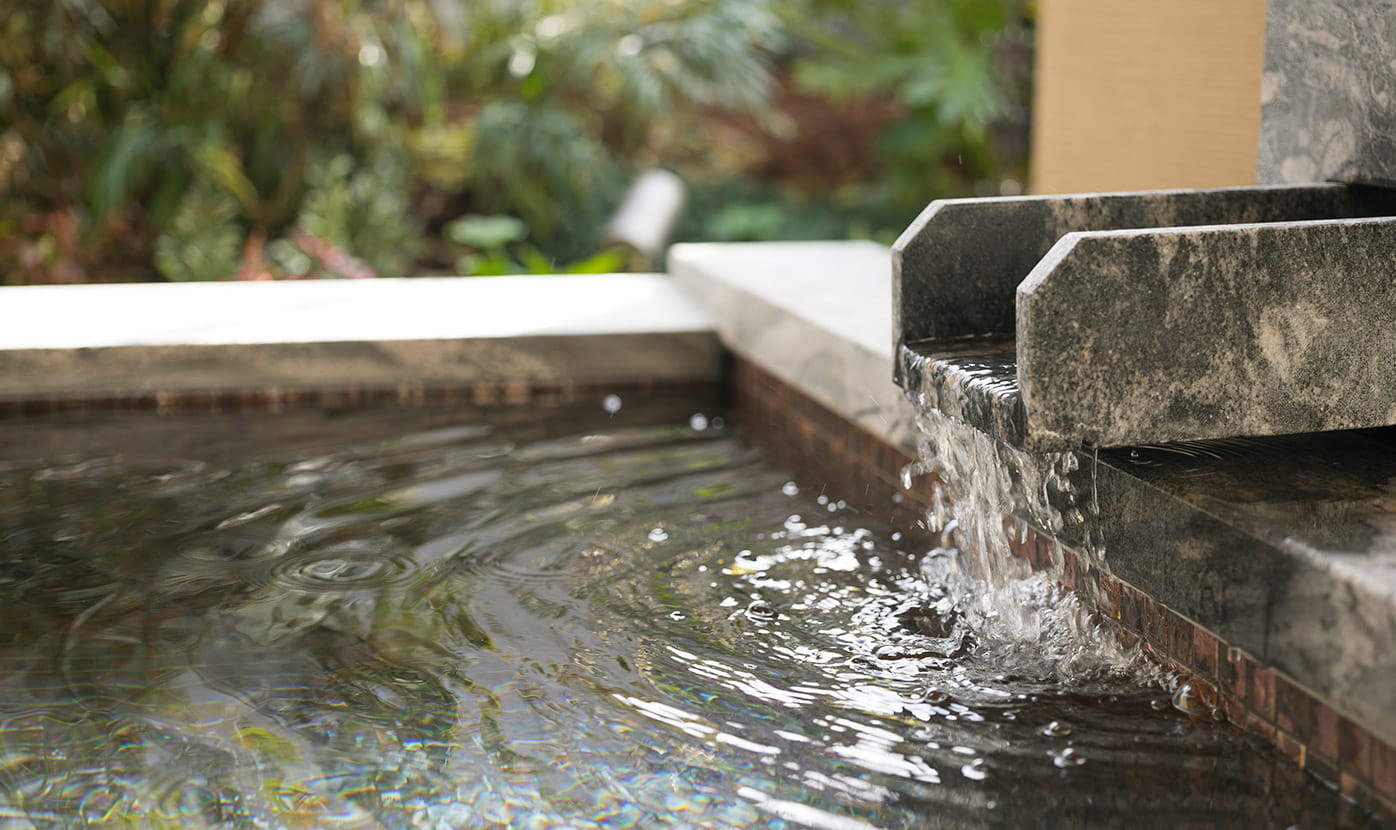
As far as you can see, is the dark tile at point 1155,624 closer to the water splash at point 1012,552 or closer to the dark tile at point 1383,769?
the water splash at point 1012,552

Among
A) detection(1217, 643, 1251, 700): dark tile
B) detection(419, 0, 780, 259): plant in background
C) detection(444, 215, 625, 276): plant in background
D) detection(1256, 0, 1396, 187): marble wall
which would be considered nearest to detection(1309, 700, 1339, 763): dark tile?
detection(1217, 643, 1251, 700): dark tile

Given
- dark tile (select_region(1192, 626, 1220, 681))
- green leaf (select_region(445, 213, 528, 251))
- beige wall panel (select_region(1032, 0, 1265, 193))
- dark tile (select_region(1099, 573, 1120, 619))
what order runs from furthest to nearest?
green leaf (select_region(445, 213, 528, 251)), beige wall panel (select_region(1032, 0, 1265, 193)), dark tile (select_region(1099, 573, 1120, 619)), dark tile (select_region(1192, 626, 1220, 681))

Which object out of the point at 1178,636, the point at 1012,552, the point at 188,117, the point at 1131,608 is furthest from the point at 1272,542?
the point at 188,117

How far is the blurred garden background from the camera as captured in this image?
692 centimetres

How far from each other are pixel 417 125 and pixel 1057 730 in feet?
21.4

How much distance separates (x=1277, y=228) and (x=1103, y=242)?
1.00 ft

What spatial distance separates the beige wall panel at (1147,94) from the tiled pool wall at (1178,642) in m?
1.55

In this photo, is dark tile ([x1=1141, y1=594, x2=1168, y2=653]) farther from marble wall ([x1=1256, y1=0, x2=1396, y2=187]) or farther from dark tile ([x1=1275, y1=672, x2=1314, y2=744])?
marble wall ([x1=1256, y1=0, x2=1396, y2=187])

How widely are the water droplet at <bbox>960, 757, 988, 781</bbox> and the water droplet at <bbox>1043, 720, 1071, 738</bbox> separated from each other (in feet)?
0.48

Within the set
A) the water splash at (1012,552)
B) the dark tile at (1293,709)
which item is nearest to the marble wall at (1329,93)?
the water splash at (1012,552)

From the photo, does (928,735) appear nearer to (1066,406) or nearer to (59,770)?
(1066,406)

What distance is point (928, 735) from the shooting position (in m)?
2.25

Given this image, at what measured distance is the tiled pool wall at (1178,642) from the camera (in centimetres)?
200

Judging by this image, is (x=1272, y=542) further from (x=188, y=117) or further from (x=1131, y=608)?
(x=188, y=117)
